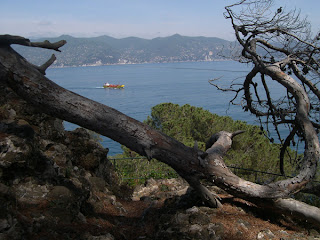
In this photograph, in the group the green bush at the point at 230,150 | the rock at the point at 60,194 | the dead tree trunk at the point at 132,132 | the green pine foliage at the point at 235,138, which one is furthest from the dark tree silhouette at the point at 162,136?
the green bush at the point at 230,150

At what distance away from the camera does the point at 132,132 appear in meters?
4.67

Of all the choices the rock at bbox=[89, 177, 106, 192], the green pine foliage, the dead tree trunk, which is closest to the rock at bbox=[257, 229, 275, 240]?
the dead tree trunk

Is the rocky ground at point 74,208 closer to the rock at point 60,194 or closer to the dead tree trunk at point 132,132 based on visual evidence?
the rock at point 60,194

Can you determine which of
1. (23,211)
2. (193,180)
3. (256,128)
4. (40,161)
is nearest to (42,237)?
(23,211)

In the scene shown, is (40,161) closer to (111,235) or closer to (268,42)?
(111,235)

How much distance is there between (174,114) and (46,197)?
54.8ft

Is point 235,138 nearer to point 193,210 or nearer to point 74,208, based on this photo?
point 193,210

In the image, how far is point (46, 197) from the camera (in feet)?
16.1

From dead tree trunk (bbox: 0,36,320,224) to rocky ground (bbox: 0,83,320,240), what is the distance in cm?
53

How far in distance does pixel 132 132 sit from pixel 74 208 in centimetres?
165

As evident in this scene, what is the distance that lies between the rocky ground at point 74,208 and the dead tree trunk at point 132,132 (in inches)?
20.8

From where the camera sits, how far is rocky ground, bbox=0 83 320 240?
170 inches

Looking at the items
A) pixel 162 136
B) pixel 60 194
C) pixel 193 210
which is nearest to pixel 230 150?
pixel 193 210

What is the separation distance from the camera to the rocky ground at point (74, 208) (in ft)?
14.1
